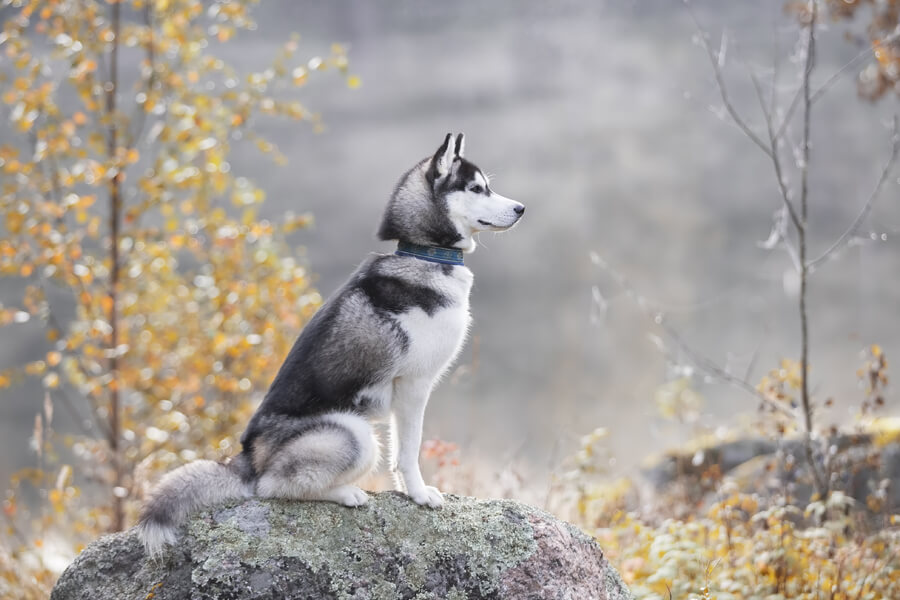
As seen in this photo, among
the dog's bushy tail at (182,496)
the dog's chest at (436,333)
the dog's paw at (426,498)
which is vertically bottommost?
the dog's bushy tail at (182,496)

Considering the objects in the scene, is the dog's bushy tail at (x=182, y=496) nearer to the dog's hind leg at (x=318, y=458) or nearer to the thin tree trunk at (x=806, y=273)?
the dog's hind leg at (x=318, y=458)

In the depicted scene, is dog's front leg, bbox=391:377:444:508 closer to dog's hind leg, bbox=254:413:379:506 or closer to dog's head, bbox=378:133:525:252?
dog's hind leg, bbox=254:413:379:506

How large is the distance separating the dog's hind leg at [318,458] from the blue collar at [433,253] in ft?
2.73

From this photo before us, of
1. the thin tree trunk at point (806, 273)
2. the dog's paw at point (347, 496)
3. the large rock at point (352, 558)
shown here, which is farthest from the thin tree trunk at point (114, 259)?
the thin tree trunk at point (806, 273)

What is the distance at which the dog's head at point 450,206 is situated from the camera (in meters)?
3.98

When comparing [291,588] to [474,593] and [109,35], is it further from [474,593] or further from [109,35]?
[109,35]

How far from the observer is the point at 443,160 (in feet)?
13.1

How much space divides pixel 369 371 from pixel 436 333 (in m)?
0.35

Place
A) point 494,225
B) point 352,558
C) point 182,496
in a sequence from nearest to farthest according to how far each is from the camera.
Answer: point 352,558 < point 182,496 < point 494,225

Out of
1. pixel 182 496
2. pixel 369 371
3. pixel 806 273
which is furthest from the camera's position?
pixel 806 273

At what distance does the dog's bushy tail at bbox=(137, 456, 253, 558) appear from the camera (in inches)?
140

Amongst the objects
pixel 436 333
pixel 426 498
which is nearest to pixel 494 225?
pixel 436 333

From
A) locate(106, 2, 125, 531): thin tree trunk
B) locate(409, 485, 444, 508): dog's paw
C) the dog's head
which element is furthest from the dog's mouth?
locate(106, 2, 125, 531): thin tree trunk

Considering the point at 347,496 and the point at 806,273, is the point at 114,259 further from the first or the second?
the point at 806,273
